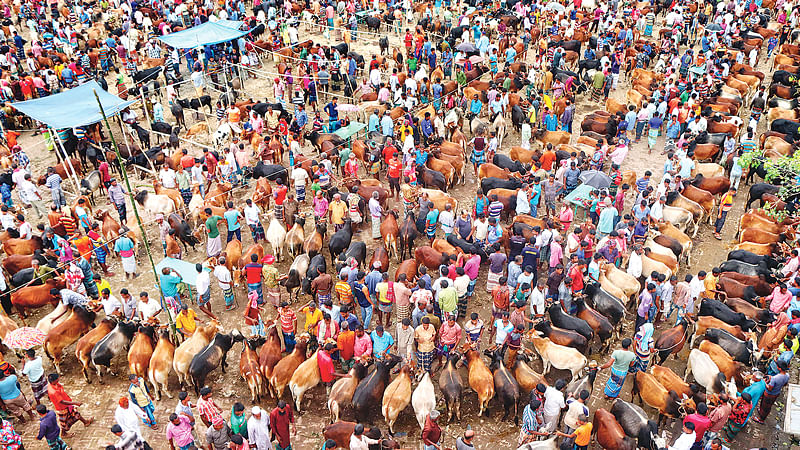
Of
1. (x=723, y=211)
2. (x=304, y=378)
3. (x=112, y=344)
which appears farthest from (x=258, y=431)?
(x=723, y=211)

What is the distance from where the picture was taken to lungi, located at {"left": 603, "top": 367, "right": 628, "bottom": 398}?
11.5m

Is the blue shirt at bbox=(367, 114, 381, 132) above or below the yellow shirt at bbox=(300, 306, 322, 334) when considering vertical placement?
above

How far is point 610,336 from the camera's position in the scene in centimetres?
1298

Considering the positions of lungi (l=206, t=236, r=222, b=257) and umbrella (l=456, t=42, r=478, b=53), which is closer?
lungi (l=206, t=236, r=222, b=257)

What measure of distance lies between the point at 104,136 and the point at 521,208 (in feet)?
53.8

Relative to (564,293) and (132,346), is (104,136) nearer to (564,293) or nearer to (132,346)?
(132,346)

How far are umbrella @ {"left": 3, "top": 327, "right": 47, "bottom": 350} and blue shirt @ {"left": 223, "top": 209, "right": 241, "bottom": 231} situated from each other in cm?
505

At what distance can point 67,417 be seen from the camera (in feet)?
37.7

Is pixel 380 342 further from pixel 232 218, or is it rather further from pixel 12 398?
pixel 12 398

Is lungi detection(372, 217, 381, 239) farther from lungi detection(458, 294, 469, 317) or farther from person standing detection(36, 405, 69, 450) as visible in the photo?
person standing detection(36, 405, 69, 450)

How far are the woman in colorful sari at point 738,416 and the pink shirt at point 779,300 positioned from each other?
299 cm

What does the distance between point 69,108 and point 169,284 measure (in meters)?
7.02

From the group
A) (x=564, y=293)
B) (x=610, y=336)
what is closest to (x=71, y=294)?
(x=564, y=293)

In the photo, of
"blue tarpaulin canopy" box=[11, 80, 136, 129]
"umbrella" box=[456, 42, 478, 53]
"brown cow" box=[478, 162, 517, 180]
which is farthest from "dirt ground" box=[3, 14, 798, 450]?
"umbrella" box=[456, 42, 478, 53]
